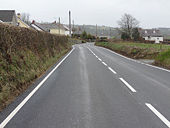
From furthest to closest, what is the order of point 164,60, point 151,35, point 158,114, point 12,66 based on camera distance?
point 151,35 < point 164,60 < point 12,66 < point 158,114

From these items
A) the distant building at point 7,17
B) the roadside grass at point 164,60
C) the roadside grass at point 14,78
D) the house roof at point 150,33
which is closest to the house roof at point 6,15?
the distant building at point 7,17

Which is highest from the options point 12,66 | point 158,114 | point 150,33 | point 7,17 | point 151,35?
point 7,17

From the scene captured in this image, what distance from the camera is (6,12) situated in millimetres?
47531

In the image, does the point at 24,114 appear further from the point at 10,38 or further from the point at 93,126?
the point at 10,38

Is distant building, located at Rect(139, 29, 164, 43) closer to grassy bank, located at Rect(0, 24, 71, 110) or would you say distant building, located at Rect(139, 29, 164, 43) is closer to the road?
grassy bank, located at Rect(0, 24, 71, 110)

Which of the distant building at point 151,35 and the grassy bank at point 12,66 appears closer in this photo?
the grassy bank at point 12,66

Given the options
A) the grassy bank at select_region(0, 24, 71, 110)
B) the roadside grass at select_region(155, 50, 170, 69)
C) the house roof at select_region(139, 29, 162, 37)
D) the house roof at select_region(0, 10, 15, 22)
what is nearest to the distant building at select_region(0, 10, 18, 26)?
the house roof at select_region(0, 10, 15, 22)

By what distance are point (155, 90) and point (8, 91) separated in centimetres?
502

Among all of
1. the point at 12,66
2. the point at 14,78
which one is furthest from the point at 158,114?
the point at 12,66

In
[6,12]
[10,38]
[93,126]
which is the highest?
[6,12]

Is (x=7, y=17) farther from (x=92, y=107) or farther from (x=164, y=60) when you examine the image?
(x=92, y=107)

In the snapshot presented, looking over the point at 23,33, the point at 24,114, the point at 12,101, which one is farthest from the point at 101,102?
the point at 23,33

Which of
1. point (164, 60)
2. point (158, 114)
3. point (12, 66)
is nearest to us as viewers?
point (158, 114)

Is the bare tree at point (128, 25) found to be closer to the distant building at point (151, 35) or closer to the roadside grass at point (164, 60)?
the distant building at point (151, 35)
